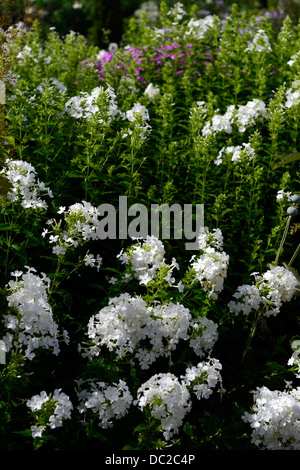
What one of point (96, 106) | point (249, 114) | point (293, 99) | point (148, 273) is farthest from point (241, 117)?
point (148, 273)

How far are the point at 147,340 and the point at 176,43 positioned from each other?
11.2 feet

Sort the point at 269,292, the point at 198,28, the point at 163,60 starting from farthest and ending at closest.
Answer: the point at 198,28 → the point at 163,60 → the point at 269,292

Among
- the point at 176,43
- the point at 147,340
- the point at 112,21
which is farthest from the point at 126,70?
the point at 112,21

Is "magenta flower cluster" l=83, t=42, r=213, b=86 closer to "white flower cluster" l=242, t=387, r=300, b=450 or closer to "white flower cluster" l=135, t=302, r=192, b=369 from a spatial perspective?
"white flower cluster" l=135, t=302, r=192, b=369

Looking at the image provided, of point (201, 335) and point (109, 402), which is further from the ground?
point (201, 335)

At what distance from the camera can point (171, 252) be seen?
12.4ft

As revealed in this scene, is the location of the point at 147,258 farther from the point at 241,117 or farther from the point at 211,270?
the point at 241,117

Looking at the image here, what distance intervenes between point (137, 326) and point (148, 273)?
373mm

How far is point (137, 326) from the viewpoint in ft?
8.86

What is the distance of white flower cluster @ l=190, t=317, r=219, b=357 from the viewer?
2961 mm

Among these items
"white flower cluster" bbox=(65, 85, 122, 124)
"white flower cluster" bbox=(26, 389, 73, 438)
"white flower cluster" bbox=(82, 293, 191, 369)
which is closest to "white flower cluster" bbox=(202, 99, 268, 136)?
"white flower cluster" bbox=(65, 85, 122, 124)

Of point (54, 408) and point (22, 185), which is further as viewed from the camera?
point (22, 185)
